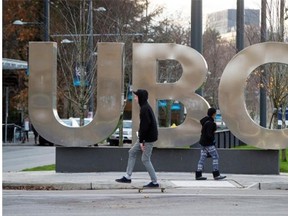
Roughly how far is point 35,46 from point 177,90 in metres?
3.58

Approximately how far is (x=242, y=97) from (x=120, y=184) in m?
4.36

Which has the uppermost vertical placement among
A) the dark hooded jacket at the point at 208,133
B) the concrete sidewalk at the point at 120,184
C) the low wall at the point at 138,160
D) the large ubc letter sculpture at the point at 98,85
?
the large ubc letter sculpture at the point at 98,85

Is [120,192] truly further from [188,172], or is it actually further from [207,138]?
[188,172]

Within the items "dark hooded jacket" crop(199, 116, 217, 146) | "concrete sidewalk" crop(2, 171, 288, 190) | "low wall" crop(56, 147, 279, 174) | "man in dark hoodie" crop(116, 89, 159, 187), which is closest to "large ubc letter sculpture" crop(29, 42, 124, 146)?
"low wall" crop(56, 147, 279, 174)

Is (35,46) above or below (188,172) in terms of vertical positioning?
above

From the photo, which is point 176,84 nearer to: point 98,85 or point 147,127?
point 98,85

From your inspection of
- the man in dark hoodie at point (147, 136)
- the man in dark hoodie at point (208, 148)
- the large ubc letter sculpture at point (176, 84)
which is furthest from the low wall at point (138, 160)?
the man in dark hoodie at point (147, 136)

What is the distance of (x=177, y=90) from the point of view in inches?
663

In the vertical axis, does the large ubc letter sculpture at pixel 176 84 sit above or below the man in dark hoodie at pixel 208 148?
above

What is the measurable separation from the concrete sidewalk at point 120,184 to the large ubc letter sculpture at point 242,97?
94cm

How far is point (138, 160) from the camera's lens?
17.1m

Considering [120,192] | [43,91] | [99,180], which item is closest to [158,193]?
[120,192]

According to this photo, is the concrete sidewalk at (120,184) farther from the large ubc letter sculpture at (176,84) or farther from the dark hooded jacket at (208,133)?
the large ubc letter sculpture at (176,84)

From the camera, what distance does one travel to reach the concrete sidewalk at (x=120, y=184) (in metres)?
14.2
